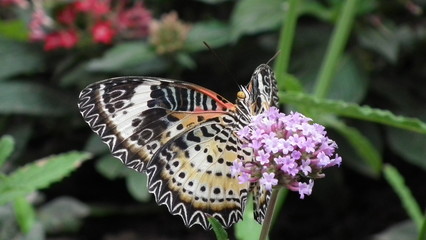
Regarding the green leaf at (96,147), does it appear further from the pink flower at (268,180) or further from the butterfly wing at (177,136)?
the pink flower at (268,180)

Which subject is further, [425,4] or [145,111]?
[425,4]

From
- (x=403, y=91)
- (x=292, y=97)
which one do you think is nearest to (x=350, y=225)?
(x=403, y=91)

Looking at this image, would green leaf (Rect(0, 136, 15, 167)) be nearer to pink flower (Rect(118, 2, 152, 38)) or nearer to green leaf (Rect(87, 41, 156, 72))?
green leaf (Rect(87, 41, 156, 72))

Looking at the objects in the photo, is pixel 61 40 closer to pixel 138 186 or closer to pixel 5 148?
pixel 138 186

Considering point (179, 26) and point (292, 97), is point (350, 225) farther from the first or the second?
point (292, 97)

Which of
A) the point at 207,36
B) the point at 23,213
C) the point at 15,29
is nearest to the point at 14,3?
the point at 15,29

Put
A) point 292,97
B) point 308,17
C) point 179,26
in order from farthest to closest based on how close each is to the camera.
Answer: point 308,17
point 179,26
point 292,97

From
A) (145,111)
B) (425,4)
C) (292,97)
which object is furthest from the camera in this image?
(425,4)
